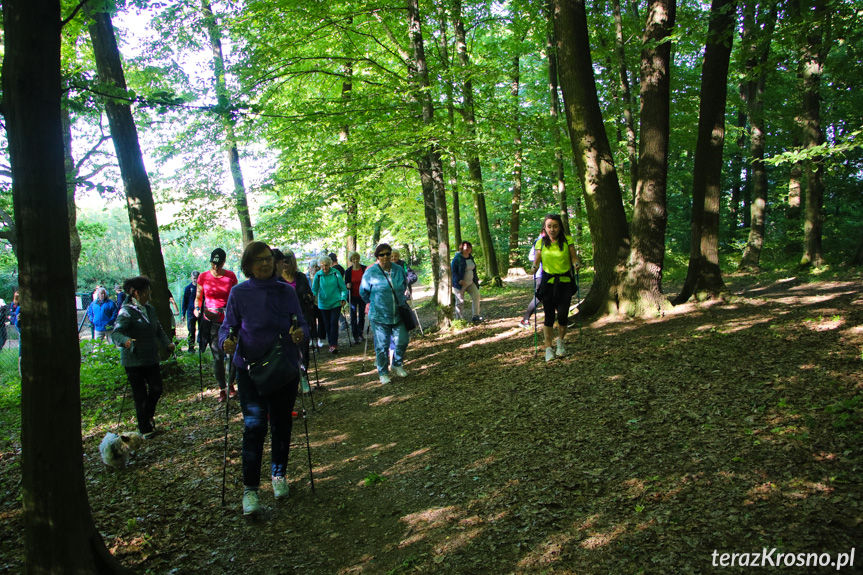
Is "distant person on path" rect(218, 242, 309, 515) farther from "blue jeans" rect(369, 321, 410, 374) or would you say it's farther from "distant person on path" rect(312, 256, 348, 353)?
"distant person on path" rect(312, 256, 348, 353)

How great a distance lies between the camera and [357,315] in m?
12.4

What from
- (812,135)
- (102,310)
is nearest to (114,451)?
(102,310)

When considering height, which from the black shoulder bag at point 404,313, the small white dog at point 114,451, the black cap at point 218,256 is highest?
the black cap at point 218,256

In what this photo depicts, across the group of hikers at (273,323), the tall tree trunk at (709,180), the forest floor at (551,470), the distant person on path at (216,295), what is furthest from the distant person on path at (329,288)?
the tall tree trunk at (709,180)

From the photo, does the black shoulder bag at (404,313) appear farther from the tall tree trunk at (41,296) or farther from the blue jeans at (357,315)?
the tall tree trunk at (41,296)

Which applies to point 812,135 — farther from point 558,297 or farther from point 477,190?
point 558,297

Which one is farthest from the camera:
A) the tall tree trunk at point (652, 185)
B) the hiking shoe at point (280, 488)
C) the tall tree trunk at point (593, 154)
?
the tall tree trunk at point (593, 154)

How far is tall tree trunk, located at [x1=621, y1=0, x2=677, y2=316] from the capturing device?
27.6ft

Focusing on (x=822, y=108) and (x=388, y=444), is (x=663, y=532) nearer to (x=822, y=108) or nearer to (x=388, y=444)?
(x=388, y=444)

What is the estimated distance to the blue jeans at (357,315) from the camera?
472 inches

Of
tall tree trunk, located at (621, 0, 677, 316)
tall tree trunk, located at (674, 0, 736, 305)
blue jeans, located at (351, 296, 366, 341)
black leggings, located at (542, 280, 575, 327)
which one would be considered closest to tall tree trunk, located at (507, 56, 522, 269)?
blue jeans, located at (351, 296, 366, 341)

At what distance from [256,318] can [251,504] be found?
4.75 feet

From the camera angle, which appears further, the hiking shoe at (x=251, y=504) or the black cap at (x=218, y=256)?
the black cap at (x=218, y=256)

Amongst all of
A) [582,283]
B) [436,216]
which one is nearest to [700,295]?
[436,216]
